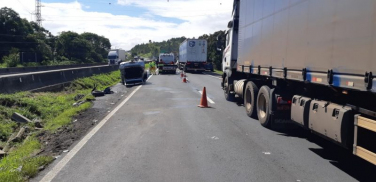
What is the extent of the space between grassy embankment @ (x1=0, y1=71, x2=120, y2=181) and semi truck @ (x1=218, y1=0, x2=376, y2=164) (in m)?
4.98

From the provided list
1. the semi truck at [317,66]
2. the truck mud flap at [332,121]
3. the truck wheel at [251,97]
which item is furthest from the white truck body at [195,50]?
the truck mud flap at [332,121]

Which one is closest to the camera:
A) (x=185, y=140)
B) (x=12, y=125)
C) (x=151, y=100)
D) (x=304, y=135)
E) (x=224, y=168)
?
(x=224, y=168)

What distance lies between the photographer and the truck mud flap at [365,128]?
5250mm

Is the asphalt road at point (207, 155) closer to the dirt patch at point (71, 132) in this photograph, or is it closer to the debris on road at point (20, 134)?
the dirt patch at point (71, 132)

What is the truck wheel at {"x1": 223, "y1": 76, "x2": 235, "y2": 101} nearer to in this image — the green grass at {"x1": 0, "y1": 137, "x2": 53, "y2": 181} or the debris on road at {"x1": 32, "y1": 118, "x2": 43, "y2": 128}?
the debris on road at {"x1": 32, "y1": 118, "x2": 43, "y2": 128}

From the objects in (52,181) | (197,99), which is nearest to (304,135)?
(52,181)

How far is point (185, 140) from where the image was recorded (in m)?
8.49

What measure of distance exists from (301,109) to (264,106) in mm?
2865

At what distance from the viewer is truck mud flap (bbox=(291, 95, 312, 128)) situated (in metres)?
7.46

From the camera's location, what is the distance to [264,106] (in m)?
10.6

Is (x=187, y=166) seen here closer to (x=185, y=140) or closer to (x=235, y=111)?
(x=185, y=140)

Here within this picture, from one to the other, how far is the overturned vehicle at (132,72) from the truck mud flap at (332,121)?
19.4 meters

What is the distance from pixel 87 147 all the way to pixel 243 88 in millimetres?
6871

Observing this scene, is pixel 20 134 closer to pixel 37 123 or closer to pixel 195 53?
pixel 37 123
